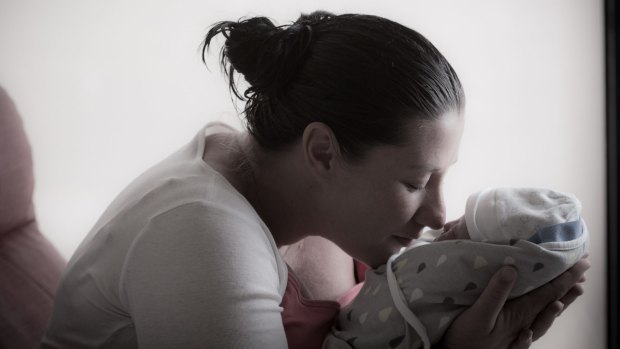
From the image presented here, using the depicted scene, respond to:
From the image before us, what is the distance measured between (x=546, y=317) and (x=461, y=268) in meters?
0.22

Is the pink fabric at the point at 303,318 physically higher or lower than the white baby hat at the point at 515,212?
lower

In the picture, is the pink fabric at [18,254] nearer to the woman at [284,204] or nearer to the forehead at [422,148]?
the woman at [284,204]

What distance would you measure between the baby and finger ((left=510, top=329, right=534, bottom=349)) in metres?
Result: 0.11

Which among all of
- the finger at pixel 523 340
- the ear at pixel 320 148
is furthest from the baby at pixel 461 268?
the ear at pixel 320 148

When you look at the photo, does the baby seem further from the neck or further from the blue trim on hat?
the neck

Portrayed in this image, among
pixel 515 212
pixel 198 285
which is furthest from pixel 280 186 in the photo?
pixel 515 212

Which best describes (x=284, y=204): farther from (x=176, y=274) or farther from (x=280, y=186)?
(x=176, y=274)

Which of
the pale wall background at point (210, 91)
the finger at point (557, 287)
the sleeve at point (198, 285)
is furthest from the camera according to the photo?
the pale wall background at point (210, 91)

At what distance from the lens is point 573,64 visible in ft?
6.35

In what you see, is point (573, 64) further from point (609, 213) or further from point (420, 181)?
point (420, 181)

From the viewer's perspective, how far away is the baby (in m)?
0.92

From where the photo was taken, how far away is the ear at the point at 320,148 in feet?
2.90

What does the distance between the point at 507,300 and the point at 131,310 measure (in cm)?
66

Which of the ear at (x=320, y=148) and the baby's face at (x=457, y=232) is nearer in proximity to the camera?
the ear at (x=320, y=148)
